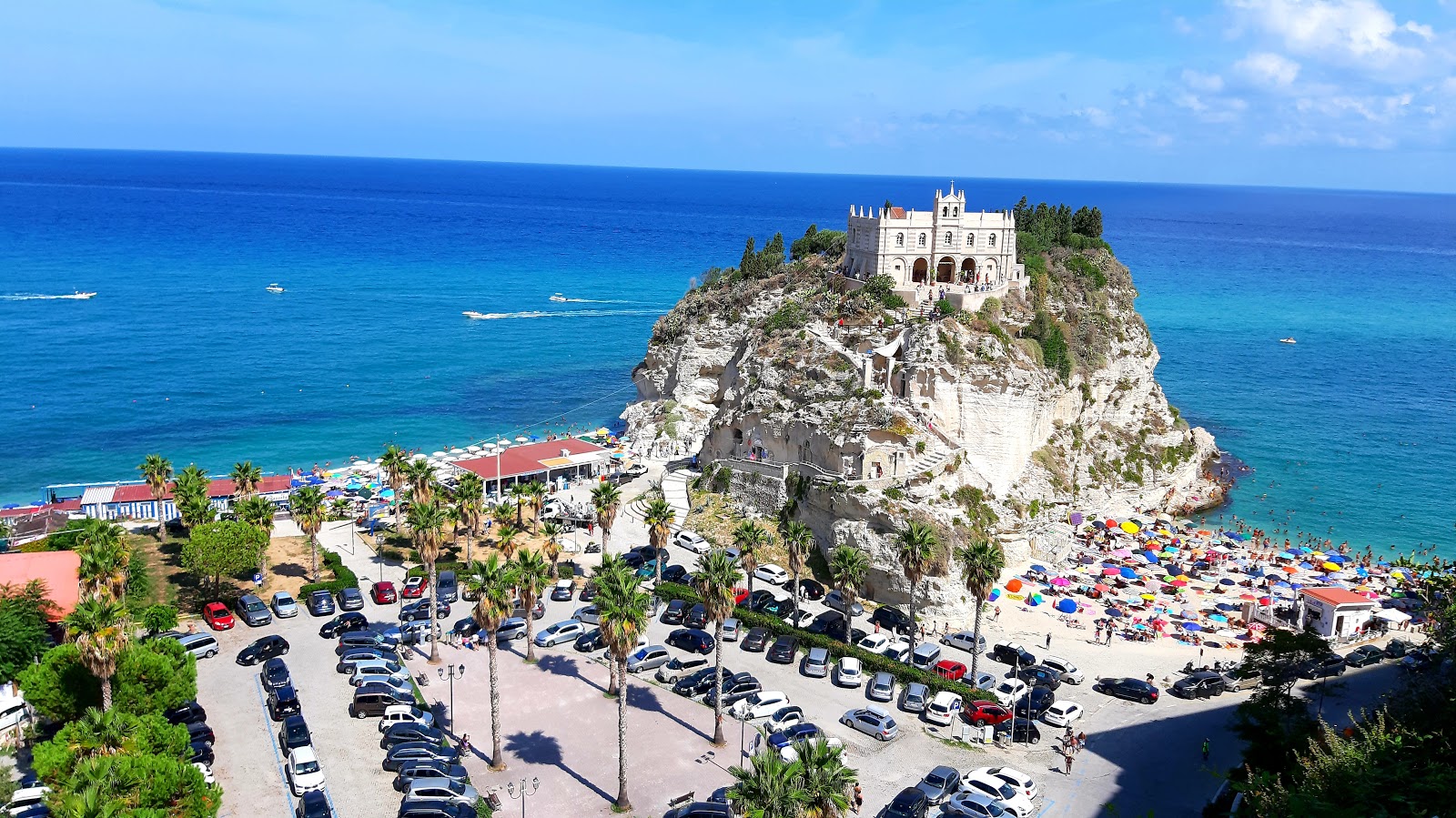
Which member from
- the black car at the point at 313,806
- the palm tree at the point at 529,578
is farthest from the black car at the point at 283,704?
the palm tree at the point at 529,578

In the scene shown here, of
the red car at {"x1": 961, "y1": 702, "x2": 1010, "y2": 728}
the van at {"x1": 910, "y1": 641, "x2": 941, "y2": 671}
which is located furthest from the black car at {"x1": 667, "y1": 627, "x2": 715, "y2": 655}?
the red car at {"x1": 961, "y1": 702, "x2": 1010, "y2": 728}

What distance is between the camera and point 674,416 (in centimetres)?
7731

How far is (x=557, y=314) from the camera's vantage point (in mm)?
141500

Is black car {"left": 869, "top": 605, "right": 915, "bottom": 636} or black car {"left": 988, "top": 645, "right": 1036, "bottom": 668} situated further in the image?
black car {"left": 869, "top": 605, "right": 915, "bottom": 636}

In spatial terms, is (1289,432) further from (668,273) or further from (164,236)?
(164,236)

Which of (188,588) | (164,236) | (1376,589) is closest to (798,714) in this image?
(188,588)

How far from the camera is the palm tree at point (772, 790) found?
2378 centimetres

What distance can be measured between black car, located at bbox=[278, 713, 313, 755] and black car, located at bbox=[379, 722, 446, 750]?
2.52m

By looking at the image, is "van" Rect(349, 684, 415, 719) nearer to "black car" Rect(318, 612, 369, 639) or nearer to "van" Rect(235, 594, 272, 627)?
"black car" Rect(318, 612, 369, 639)

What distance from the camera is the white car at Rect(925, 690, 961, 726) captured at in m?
39.6

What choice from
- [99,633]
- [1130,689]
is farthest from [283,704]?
[1130,689]

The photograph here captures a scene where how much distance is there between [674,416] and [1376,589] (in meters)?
47.0

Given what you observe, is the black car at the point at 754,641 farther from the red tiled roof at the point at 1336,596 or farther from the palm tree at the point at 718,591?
the red tiled roof at the point at 1336,596

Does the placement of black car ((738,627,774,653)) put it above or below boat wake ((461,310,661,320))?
below
